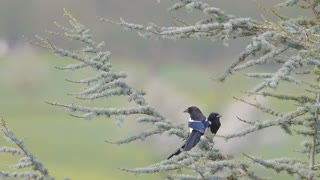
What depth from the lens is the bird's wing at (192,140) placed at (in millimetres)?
6924

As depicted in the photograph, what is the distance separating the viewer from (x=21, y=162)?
6.02 metres

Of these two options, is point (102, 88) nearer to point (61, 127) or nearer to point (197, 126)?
point (197, 126)

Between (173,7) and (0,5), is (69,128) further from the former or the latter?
(173,7)

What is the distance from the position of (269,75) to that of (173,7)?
1.33 meters

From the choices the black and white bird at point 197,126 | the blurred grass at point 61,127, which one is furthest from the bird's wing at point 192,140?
the blurred grass at point 61,127

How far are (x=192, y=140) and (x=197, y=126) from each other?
665 mm

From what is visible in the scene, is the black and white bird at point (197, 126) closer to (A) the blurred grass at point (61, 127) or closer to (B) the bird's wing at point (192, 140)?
(B) the bird's wing at point (192, 140)

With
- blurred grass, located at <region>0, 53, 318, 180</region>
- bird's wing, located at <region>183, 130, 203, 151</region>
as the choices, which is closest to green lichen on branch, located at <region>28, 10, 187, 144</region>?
bird's wing, located at <region>183, 130, 203, 151</region>

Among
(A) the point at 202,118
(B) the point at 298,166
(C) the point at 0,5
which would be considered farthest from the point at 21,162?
(C) the point at 0,5

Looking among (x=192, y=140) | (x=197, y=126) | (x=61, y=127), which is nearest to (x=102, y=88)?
(x=192, y=140)

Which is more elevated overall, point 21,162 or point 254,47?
point 254,47

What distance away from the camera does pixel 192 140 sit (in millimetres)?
7023

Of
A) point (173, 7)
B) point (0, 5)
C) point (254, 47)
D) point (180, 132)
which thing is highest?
point (0, 5)

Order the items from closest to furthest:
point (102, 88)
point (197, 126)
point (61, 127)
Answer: point (102, 88), point (197, 126), point (61, 127)
